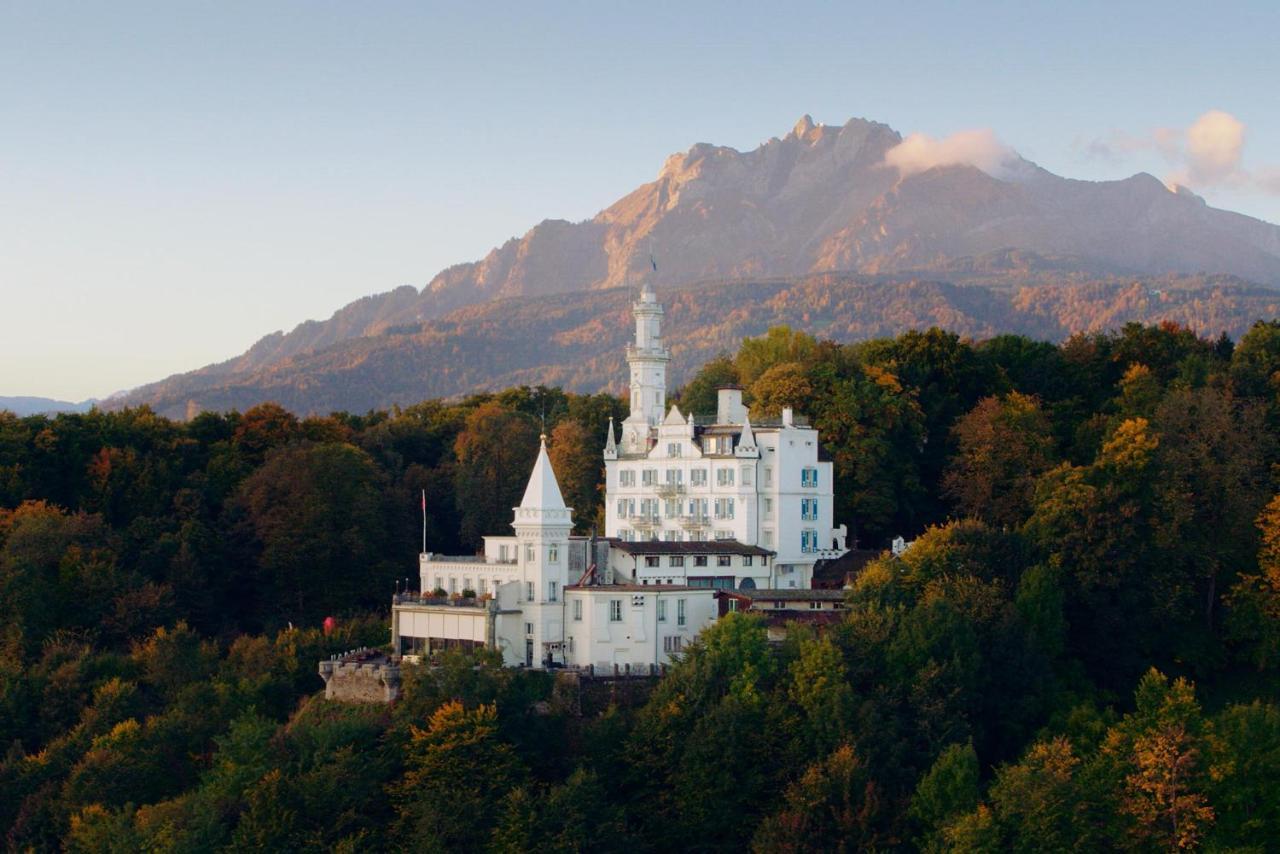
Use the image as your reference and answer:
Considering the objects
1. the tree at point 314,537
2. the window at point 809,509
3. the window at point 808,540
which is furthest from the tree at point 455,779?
the tree at point 314,537

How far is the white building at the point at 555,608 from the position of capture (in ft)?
219

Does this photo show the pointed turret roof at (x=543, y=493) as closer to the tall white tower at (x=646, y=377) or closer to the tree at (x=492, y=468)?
the tall white tower at (x=646, y=377)

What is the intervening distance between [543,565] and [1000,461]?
21121mm

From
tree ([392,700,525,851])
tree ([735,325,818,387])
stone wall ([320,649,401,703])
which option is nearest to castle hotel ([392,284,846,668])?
stone wall ([320,649,401,703])

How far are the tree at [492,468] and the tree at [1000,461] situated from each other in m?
22.8

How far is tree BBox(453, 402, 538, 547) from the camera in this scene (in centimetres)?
9038

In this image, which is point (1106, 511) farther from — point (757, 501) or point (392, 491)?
point (392, 491)

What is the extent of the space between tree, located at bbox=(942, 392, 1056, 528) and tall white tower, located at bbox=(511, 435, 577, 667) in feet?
60.9

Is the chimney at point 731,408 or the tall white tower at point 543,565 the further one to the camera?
the chimney at point 731,408

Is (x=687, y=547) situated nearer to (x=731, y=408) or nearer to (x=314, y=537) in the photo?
(x=731, y=408)

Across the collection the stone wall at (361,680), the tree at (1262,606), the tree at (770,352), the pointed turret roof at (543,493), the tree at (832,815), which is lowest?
the tree at (832,815)

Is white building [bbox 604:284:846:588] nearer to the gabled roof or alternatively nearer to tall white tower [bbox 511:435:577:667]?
the gabled roof

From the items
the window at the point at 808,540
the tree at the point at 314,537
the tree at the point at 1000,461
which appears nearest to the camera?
the window at the point at 808,540

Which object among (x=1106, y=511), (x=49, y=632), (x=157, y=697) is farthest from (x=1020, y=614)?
(x=49, y=632)
